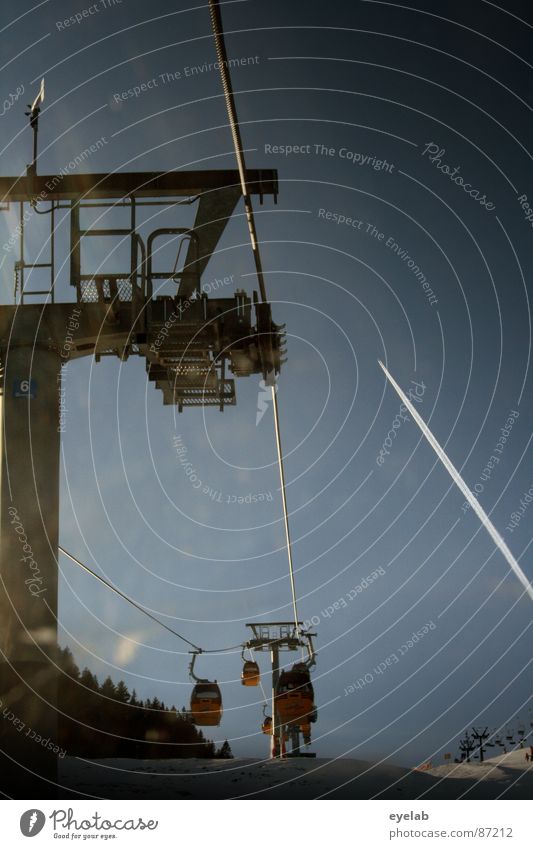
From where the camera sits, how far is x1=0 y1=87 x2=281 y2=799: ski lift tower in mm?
11719

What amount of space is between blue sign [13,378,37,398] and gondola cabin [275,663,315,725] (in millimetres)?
4843


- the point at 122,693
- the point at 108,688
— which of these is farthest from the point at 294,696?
the point at 122,693

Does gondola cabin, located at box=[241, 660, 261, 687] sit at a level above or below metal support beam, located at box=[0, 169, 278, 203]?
below

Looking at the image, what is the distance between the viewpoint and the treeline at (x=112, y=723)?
1377 inches

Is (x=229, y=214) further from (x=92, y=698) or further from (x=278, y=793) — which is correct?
(x=92, y=698)

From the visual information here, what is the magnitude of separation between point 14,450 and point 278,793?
5001 millimetres

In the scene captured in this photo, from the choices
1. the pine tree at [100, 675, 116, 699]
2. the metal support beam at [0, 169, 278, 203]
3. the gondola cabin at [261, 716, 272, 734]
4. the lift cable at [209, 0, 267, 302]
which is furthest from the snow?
the pine tree at [100, 675, 116, 699]

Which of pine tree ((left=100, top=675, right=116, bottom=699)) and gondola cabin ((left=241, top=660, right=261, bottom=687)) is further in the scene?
pine tree ((left=100, top=675, right=116, bottom=699))

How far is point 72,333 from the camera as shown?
490 inches

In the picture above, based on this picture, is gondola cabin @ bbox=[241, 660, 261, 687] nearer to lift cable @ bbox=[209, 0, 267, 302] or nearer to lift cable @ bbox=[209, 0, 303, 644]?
lift cable @ bbox=[209, 0, 303, 644]

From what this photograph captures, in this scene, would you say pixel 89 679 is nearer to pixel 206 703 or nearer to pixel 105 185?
pixel 206 703

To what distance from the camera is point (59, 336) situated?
40.8ft
